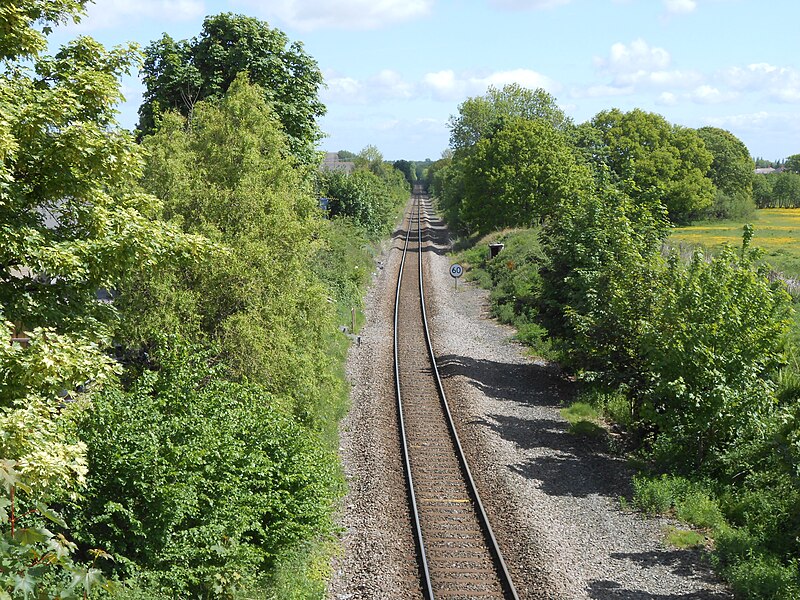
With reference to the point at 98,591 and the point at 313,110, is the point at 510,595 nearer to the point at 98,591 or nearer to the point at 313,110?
the point at 98,591

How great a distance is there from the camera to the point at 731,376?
54.6 ft

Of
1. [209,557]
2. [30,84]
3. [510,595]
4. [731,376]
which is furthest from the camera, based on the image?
[731,376]

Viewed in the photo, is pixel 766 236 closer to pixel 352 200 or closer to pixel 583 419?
pixel 352 200

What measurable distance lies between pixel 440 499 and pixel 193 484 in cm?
687

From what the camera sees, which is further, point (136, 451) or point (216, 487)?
point (216, 487)

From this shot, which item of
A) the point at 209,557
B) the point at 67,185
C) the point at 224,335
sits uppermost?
the point at 67,185

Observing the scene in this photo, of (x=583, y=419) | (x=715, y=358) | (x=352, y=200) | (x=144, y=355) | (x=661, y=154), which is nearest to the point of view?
(x=144, y=355)

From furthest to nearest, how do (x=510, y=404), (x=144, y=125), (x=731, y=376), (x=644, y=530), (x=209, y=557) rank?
(x=144, y=125), (x=510, y=404), (x=731, y=376), (x=644, y=530), (x=209, y=557)

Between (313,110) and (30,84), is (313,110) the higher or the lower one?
the higher one

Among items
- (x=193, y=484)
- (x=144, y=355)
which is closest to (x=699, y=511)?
(x=193, y=484)

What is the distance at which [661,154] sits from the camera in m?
79.4

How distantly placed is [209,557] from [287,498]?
6.68 ft

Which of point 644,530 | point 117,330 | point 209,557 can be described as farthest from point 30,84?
point 644,530

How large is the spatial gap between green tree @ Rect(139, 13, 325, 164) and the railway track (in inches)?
393
